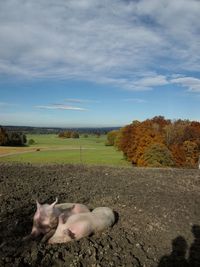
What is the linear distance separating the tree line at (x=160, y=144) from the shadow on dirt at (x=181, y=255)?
122 feet

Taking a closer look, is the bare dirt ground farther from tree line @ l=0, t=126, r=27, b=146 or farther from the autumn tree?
tree line @ l=0, t=126, r=27, b=146

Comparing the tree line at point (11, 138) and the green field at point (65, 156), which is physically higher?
the tree line at point (11, 138)

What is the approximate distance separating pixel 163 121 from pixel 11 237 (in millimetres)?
62628

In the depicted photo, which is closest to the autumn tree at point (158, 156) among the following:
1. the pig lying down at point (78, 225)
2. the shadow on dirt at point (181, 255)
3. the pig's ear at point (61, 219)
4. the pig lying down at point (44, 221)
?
the shadow on dirt at point (181, 255)

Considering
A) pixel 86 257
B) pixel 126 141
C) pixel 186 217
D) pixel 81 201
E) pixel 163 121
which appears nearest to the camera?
pixel 86 257

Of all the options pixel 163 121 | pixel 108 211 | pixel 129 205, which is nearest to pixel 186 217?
pixel 129 205

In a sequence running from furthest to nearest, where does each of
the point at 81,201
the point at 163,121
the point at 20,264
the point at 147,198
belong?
the point at 163,121
the point at 147,198
the point at 81,201
the point at 20,264

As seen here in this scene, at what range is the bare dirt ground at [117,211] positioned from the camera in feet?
21.6

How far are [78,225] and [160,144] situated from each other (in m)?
41.2

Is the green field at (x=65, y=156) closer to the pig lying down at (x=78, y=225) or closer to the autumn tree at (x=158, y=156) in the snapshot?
the autumn tree at (x=158, y=156)

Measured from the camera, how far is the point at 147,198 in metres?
11.1

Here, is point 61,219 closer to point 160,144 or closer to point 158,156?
point 158,156

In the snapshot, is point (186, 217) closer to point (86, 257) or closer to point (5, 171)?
point (86, 257)

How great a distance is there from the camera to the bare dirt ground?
659 centimetres
